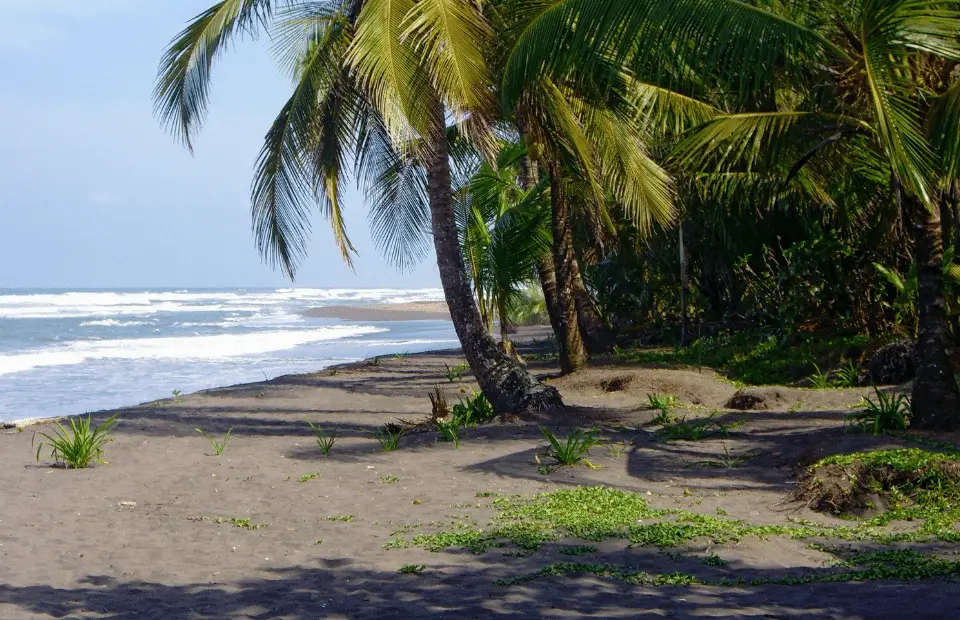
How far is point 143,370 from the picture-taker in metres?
20.4

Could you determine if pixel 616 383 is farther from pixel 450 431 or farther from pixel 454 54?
pixel 454 54

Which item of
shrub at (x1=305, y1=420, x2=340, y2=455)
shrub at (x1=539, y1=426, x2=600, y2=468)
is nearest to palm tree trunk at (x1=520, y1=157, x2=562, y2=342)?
shrub at (x1=305, y1=420, x2=340, y2=455)

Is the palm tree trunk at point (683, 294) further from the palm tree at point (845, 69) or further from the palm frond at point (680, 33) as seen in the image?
the palm frond at point (680, 33)

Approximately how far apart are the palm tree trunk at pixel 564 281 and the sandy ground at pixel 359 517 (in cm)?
193

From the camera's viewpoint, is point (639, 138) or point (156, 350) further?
point (156, 350)

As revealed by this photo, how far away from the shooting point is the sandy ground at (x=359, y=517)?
4.20 metres

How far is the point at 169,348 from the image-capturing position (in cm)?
2756

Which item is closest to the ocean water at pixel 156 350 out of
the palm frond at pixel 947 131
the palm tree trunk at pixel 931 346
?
the palm tree trunk at pixel 931 346

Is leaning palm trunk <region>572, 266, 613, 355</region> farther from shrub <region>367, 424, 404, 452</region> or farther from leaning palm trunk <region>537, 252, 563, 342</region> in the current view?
shrub <region>367, 424, 404, 452</region>

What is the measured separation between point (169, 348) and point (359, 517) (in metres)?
23.2

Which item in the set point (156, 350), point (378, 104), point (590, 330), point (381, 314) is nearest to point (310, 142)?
point (378, 104)

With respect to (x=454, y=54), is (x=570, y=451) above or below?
below

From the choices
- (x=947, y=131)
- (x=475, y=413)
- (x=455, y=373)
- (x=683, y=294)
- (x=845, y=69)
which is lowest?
(x=475, y=413)

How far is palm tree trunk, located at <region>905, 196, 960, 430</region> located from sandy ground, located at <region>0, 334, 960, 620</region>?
73 cm
